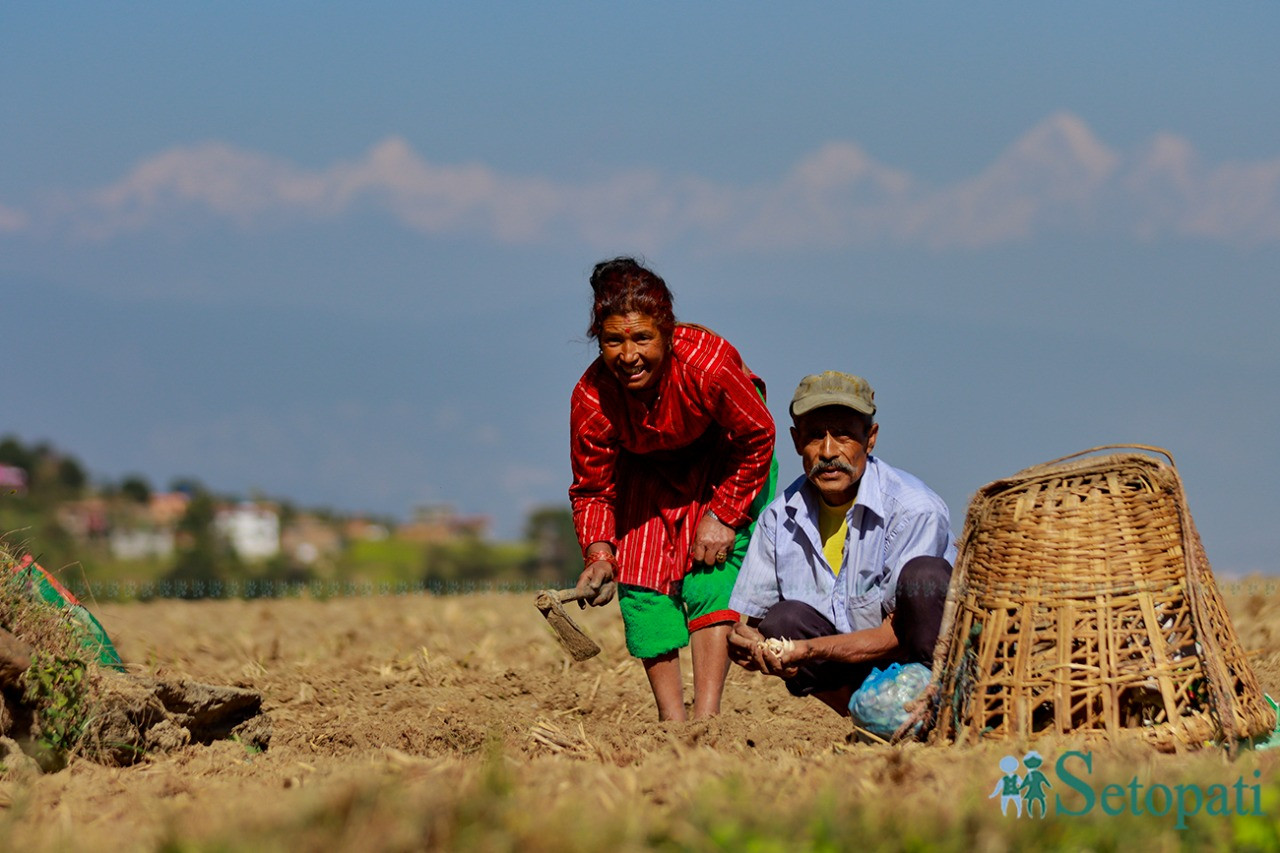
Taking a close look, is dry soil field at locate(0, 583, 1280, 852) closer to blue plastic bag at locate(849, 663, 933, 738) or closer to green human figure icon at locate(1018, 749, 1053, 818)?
green human figure icon at locate(1018, 749, 1053, 818)

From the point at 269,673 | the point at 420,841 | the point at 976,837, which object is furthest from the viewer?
the point at 269,673

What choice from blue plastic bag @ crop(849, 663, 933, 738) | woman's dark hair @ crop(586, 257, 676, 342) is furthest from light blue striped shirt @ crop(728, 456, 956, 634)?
woman's dark hair @ crop(586, 257, 676, 342)

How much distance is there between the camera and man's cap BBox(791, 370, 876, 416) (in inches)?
202

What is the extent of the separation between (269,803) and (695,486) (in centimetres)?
270

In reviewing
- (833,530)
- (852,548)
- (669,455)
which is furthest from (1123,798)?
(669,455)

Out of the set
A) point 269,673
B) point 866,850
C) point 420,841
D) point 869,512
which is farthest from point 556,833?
point 269,673

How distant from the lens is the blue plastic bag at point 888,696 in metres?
4.97

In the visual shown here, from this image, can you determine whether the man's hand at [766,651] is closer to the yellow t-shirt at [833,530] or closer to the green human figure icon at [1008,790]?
the yellow t-shirt at [833,530]

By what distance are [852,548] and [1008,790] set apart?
1557 millimetres

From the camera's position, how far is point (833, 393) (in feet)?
16.9

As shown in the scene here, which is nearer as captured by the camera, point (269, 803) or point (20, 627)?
point (269, 803)

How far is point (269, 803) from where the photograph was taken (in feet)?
12.1

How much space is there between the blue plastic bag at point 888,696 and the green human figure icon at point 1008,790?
3.13ft

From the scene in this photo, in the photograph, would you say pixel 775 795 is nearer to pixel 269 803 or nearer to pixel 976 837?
pixel 976 837
